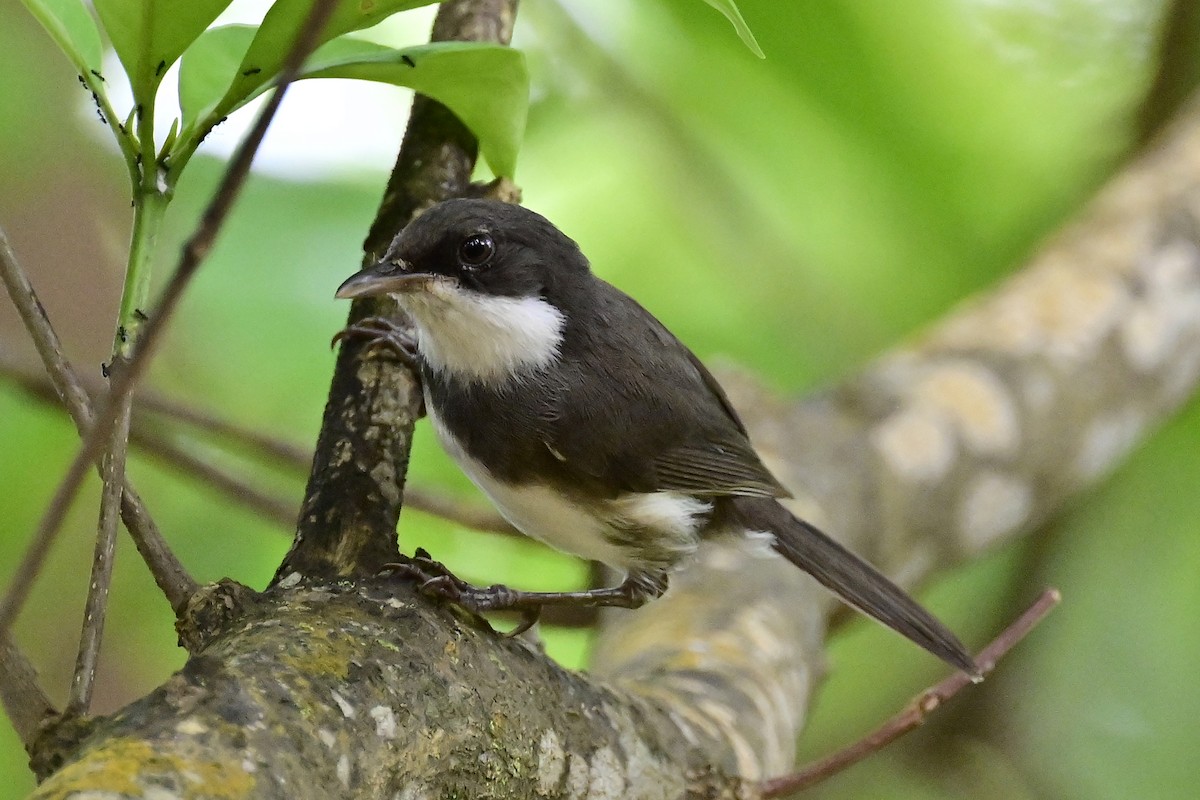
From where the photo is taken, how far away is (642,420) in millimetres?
2086

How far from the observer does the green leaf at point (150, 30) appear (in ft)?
3.98

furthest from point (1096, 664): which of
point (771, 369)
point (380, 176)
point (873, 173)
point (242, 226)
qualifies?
point (242, 226)

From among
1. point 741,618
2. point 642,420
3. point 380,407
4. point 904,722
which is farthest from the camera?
point 741,618

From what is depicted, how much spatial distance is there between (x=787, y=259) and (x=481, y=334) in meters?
2.10

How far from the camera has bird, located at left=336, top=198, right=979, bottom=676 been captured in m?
1.92

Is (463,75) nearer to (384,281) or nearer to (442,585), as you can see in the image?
(384,281)

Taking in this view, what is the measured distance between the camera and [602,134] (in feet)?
12.1

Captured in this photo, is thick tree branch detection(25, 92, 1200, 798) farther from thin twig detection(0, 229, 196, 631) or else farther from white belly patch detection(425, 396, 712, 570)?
white belly patch detection(425, 396, 712, 570)

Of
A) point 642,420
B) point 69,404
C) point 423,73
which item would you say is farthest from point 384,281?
point 69,404

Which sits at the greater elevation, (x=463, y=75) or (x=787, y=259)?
(x=787, y=259)

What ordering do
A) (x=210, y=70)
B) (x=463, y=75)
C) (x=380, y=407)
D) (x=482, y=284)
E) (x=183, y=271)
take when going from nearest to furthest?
(x=183, y=271)
(x=210, y=70)
(x=463, y=75)
(x=380, y=407)
(x=482, y=284)

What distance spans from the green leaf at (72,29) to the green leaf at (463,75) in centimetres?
26

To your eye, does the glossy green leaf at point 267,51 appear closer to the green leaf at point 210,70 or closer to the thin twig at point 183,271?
the green leaf at point 210,70

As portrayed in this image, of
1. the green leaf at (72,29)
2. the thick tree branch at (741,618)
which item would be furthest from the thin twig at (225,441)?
the green leaf at (72,29)
